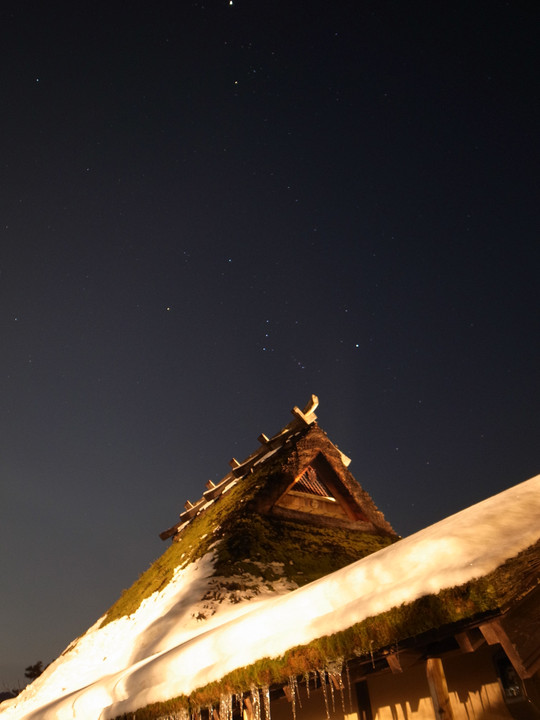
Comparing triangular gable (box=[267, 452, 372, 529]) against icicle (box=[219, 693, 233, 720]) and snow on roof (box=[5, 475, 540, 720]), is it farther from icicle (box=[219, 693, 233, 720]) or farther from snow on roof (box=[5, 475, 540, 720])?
icicle (box=[219, 693, 233, 720])

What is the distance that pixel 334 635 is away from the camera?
3.24 m

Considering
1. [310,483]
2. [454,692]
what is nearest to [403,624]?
[454,692]

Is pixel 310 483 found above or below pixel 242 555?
above

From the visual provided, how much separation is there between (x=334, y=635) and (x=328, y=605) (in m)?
0.30

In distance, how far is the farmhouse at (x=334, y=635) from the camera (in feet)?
9.42

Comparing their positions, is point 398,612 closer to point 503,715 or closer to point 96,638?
point 503,715

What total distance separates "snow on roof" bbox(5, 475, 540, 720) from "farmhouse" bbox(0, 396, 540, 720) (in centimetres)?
1

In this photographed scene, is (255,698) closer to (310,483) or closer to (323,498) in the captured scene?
(323,498)

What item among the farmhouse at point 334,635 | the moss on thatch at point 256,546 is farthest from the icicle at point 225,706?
the moss on thatch at point 256,546

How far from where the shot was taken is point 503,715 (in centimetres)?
374

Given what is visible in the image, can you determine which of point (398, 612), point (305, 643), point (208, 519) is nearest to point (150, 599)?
point (208, 519)

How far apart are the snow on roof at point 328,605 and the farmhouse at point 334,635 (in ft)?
0.04

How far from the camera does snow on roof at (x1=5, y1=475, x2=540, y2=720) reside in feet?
9.55

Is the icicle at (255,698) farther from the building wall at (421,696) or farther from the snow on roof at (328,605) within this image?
the building wall at (421,696)
